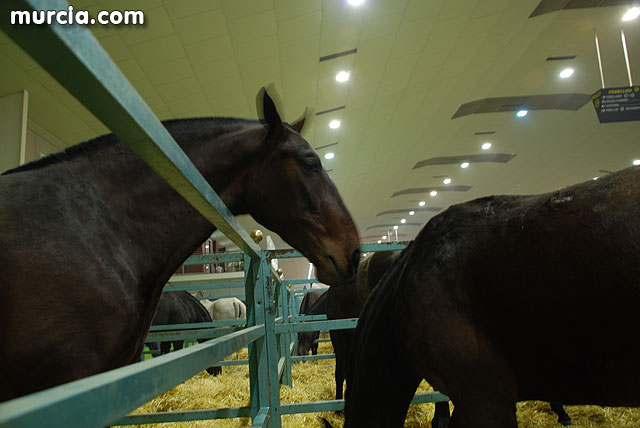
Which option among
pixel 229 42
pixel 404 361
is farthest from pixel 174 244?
pixel 229 42

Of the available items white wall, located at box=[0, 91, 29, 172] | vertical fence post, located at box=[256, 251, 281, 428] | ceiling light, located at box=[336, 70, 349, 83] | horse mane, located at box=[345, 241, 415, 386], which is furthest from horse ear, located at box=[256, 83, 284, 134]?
ceiling light, located at box=[336, 70, 349, 83]

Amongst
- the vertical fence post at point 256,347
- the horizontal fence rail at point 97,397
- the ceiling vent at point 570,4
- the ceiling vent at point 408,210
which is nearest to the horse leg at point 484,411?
the vertical fence post at point 256,347

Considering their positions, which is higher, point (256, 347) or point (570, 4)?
point (570, 4)

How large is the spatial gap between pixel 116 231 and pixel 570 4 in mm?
7350

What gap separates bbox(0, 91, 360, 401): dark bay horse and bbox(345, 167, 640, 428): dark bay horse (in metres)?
0.36

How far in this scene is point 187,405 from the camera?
3473 millimetres

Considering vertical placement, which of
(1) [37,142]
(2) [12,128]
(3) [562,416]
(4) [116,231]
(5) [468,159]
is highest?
(5) [468,159]

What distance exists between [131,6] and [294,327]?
3880mm

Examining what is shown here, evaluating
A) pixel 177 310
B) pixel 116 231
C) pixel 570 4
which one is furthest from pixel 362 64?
pixel 116 231

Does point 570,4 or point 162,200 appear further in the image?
point 570,4

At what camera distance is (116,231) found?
1171 millimetres

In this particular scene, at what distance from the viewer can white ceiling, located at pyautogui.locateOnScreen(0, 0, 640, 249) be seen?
15.7 feet

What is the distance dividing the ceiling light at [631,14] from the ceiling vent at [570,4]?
0.20 m

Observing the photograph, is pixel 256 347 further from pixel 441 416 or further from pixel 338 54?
pixel 338 54
